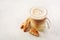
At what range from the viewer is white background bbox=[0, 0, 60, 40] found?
2.55 ft

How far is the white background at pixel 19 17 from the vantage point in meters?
0.78

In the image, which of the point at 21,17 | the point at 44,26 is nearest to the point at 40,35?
the point at 44,26

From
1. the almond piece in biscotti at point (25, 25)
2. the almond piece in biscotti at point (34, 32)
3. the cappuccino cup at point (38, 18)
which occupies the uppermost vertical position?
the cappuccino cup at point (38, 18)

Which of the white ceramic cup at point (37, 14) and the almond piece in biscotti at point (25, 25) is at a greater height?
the white ceramic cup at point (37, 14)

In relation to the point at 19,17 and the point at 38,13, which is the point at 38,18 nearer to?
the point at 38,13

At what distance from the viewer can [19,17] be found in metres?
0.87

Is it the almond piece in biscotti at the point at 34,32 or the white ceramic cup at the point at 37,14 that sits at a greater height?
the white ceramic cup at the point at 37,14

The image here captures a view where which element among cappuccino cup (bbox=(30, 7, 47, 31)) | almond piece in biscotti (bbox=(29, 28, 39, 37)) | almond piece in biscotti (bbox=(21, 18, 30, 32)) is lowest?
almond piece in biscotti (bbox=(29, 28, 39, 37))

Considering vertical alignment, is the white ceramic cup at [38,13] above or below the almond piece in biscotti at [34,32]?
above

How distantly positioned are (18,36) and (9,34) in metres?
0.05

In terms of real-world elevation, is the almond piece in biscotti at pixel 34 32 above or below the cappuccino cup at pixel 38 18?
below

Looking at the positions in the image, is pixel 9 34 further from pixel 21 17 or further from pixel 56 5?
pixel 56 5

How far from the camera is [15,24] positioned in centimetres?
83

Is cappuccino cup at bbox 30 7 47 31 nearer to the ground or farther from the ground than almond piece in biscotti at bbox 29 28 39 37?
farther from the ground
